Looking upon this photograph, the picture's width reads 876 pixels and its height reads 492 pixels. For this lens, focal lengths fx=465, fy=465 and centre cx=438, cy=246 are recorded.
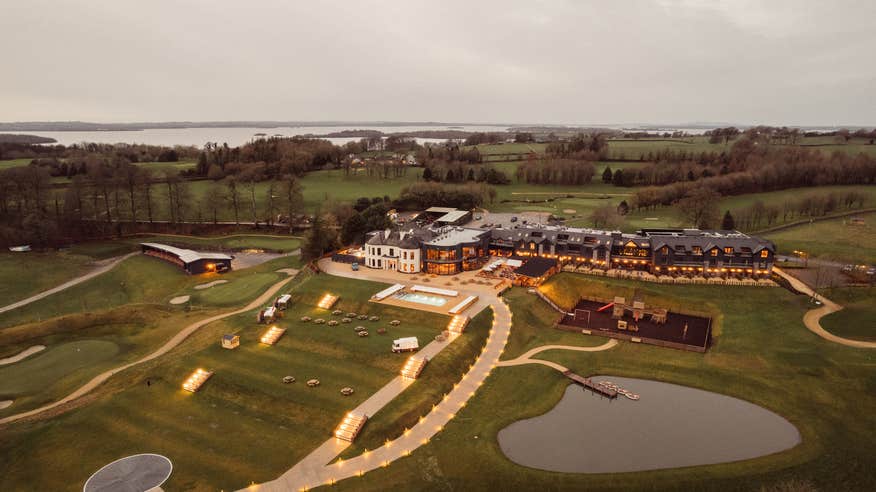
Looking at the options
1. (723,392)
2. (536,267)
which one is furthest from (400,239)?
(723,392)

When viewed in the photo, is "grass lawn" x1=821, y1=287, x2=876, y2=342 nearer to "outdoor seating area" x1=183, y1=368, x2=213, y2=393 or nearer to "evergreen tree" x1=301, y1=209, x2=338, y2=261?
"outdoor seating area" x1=183, y1=368, x2=213, y2=393

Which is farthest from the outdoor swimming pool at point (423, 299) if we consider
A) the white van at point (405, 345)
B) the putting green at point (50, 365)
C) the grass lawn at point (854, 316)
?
the grass lawn at point (854, 316)

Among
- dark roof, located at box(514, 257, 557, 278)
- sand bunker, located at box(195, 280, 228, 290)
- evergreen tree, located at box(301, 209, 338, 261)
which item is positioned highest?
evergreen tree, located at box(301, 209, 338, 261)

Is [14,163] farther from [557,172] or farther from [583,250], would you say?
[583,250]

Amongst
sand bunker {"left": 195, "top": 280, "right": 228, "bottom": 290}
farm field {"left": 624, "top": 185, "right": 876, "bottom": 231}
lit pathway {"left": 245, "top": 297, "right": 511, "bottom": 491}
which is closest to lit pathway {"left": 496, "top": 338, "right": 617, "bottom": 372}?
lit pathway {"left": 245, "top": 297, "right": 511, "bottom": 491}

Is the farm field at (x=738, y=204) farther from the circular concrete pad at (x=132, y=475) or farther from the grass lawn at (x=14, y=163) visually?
the grass lawn at (x=14, y=163)

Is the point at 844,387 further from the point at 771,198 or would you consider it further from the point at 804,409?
the point at 771,198
